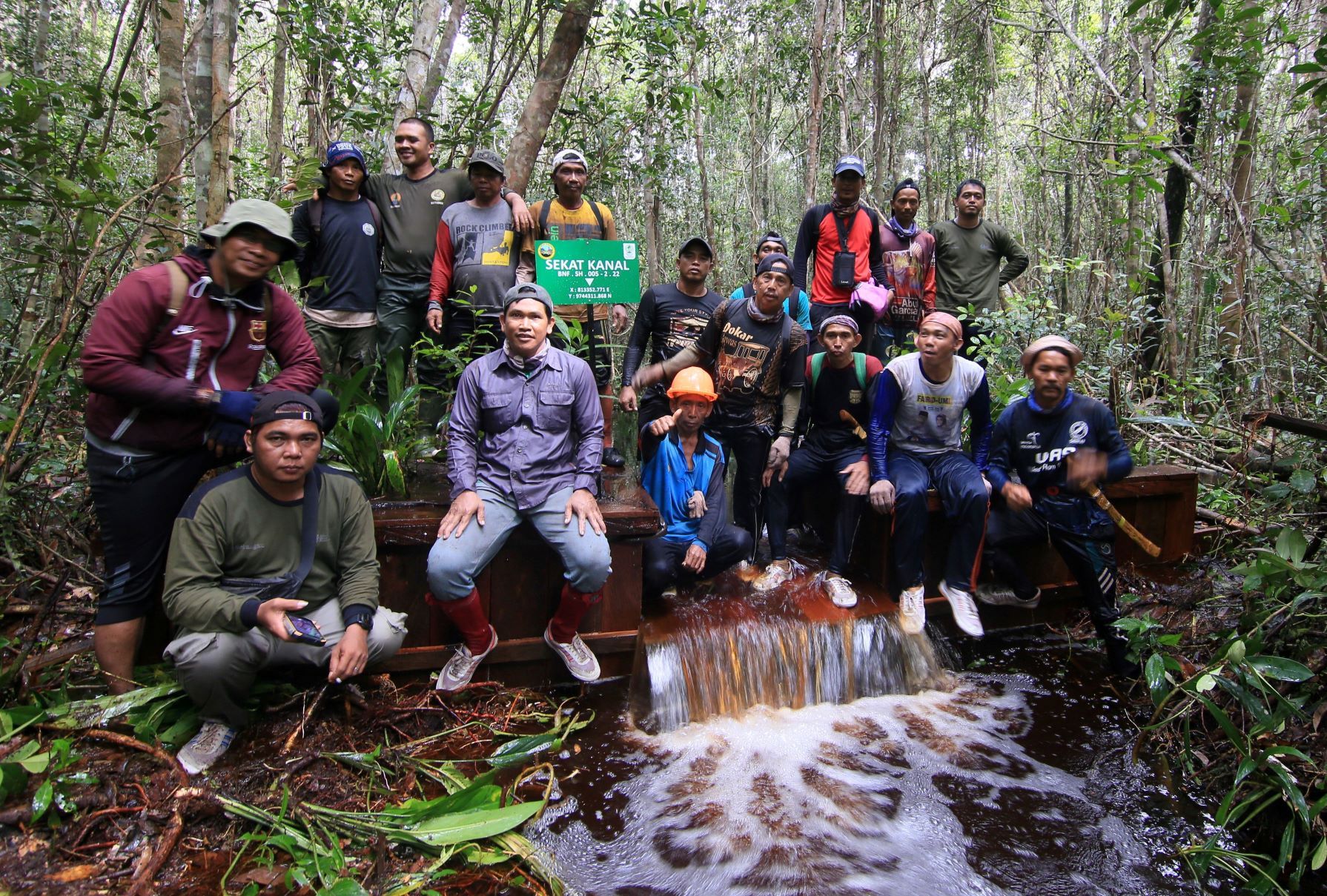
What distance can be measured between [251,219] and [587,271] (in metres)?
2.17

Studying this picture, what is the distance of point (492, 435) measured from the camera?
396cm

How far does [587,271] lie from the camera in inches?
194

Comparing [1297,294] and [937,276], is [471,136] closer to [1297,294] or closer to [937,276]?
[937,276]

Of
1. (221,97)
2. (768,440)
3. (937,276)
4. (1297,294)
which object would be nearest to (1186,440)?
(1297,294)

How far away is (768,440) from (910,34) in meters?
11.8

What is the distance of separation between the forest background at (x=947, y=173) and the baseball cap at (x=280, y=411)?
45.9 inches

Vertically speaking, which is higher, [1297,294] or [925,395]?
[1297,294]

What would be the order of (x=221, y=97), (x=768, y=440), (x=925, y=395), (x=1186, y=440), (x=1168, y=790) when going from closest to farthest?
(x=1168, y=790)
(x=925, y=395)
(x=768, y=440)
(x=221, y=97)
(x=1186, y=440)

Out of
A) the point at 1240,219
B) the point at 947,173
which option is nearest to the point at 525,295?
the point at 1240,219

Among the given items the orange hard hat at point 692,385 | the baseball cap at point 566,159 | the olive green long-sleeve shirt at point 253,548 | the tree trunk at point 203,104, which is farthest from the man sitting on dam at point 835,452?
the tree trunk at point 203,104

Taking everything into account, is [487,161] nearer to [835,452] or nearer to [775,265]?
[775,265]

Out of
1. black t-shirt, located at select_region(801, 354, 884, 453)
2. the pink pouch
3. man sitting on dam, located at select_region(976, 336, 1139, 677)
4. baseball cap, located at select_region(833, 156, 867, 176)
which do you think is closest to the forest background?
man sitting on dam, located at select_region(976, 336, 1139, 677)

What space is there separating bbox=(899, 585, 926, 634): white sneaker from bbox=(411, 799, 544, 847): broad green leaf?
270 centimetres

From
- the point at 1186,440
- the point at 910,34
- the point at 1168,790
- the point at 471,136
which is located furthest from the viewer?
the point at 910,34
